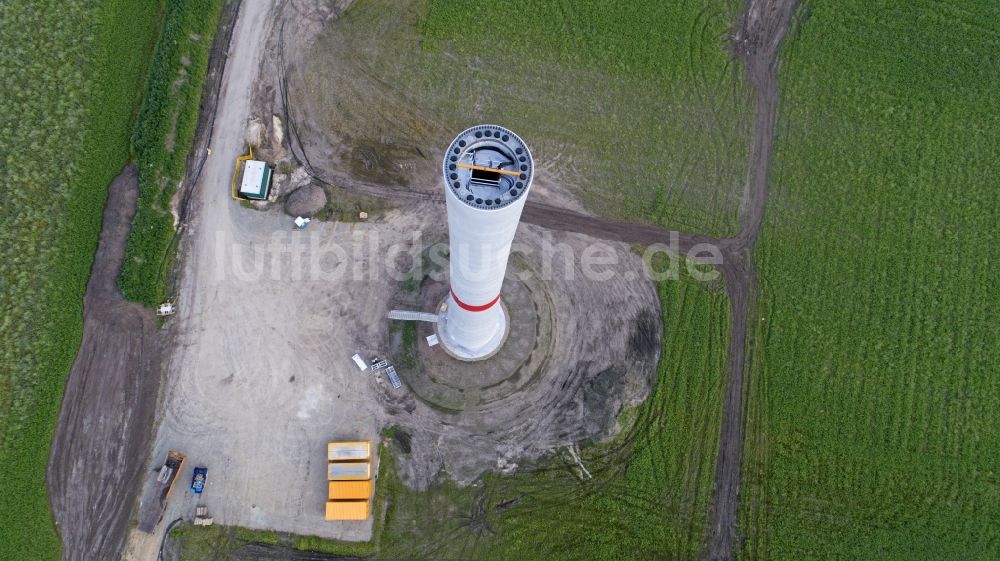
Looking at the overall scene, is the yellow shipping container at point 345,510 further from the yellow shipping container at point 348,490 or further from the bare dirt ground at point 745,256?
the bare dirt ground at point 745,256

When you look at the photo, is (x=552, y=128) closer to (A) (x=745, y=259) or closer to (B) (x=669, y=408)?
(A) (x=745, y=259)

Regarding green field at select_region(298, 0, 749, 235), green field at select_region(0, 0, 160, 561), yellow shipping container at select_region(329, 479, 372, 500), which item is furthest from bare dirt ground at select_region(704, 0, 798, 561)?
green field at select_region(0, 0, 160, 561)

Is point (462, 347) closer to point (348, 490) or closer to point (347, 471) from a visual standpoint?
point (347, 471)

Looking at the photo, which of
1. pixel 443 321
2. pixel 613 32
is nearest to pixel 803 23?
pixel 613 32

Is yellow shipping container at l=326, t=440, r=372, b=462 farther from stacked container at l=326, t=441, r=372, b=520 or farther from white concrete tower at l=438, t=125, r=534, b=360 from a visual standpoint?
white concrete tower at l=438, t=125, r=534, b=360

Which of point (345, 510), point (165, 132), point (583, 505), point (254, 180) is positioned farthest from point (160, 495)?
point (583, 505)

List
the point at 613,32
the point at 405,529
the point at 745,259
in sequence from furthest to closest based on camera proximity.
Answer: the point at 613,32
the point at 745,259
the point at 405,529

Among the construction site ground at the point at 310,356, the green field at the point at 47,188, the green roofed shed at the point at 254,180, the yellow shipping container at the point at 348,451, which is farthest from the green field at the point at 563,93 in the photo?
the yellow shipping container at the point at 348,451
